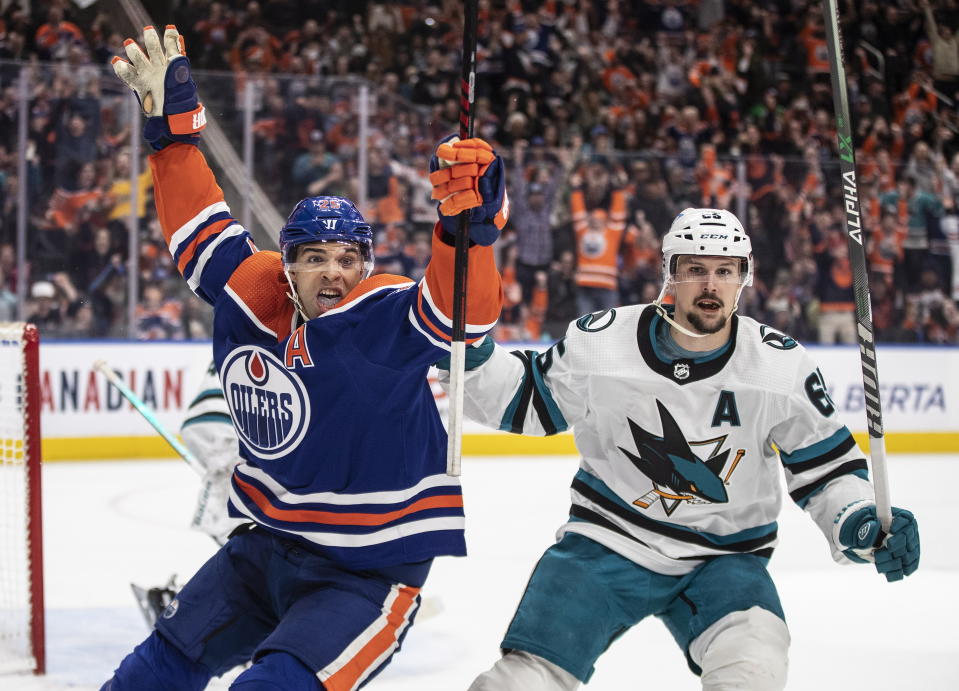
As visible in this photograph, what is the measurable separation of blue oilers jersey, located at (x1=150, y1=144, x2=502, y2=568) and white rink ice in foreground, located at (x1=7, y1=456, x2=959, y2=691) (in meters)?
1.15

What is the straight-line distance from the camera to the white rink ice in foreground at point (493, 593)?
3283 millimetres

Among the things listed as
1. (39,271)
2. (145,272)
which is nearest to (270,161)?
(145,272)

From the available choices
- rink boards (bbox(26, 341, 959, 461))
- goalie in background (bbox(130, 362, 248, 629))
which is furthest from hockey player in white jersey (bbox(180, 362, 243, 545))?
rink boards (bbox(26, 341, 959, 461))

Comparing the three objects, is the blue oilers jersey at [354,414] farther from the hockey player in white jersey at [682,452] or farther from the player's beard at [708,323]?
the player's beard at [708,323]

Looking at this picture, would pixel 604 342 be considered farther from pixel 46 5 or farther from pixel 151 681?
pixel 46 5

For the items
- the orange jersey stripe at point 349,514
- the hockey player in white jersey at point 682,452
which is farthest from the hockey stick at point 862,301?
the orange jersey stripe at point 349,514

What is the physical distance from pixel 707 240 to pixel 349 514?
3.06 feet

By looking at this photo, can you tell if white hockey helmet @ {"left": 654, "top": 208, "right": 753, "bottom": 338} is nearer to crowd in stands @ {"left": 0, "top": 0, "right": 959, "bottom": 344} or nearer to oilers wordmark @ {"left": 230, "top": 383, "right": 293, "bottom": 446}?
oilers wordmark @ {"left": 230, "top": 383, "right": 293, "bottom": 446}

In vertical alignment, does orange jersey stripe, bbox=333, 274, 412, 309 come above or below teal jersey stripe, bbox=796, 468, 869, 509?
above

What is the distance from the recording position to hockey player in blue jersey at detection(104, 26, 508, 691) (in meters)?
1.94

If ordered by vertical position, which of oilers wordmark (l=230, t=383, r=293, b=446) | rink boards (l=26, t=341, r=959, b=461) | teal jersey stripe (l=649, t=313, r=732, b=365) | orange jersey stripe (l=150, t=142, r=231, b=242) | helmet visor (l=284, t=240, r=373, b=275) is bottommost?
rink boards (l=26, t=341, r=959, b=461)

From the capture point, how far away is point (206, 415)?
328 cm

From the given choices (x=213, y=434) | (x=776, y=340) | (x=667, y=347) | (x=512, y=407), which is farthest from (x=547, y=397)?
(x=213, y=434)

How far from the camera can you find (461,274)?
6.20ft
